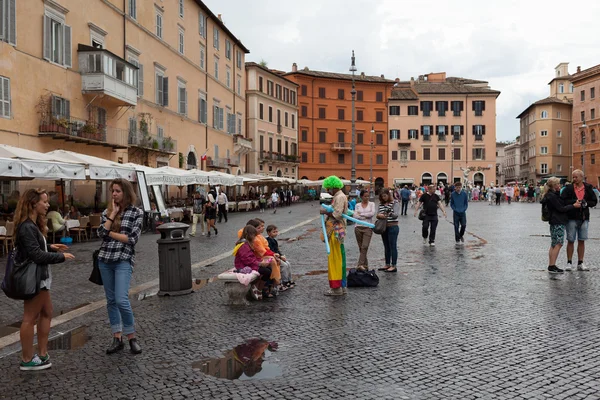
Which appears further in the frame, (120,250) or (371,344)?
(371,344)

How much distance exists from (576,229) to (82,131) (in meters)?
19.3

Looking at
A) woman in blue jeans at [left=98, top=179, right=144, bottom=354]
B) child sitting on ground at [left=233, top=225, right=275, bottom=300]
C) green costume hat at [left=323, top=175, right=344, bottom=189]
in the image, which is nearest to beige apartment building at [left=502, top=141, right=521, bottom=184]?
Answer: green costume hat at [left=323, top=175, right=344, bottom=189]

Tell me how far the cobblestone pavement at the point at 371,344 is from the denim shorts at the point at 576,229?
673 mm

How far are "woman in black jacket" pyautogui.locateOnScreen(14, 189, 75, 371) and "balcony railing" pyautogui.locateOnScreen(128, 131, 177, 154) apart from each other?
24156 millimetres

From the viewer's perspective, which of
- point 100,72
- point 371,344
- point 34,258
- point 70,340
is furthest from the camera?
point 100,72

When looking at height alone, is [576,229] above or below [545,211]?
below

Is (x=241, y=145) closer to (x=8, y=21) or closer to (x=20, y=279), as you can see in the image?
(x=8, y=21)

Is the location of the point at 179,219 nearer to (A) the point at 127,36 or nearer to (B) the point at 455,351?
(A) the point at 127,36

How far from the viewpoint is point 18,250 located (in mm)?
4781

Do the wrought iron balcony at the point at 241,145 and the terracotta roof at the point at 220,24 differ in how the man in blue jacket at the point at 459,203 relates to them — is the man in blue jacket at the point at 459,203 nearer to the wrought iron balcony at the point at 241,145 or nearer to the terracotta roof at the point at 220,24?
the terracotta roof at the point at 220,24

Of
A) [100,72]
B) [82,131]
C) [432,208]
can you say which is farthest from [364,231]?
[100,72]

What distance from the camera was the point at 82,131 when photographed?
23.0m

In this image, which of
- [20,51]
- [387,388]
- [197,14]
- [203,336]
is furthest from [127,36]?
[387,388]

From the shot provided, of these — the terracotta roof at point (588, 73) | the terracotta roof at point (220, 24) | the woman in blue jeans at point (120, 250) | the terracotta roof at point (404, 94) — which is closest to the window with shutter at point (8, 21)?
the woman in blue jeans at point (120, 250)
